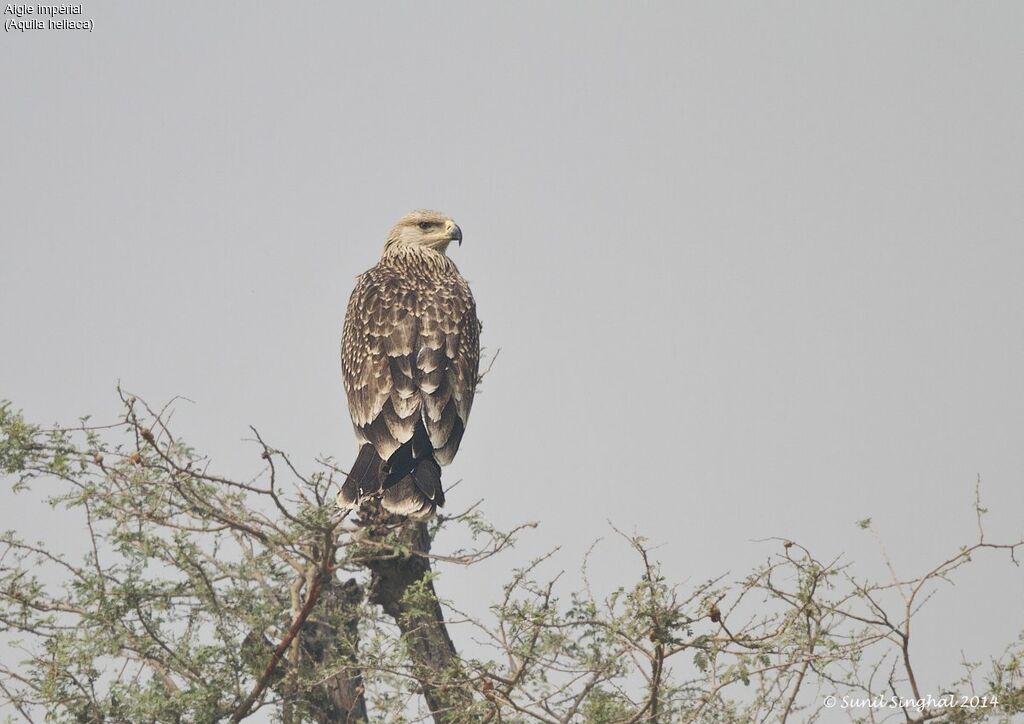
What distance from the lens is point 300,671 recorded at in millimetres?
6641

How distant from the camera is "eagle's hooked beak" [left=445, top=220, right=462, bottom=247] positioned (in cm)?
1022

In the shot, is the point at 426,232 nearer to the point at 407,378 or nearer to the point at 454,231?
the point at 454,231

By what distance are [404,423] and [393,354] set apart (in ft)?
2.05

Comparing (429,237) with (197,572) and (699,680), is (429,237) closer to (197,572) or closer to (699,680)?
(197,572)

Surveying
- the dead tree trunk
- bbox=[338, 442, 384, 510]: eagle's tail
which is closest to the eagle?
bbox=[338, 442, 384, 510]: eagle's tail

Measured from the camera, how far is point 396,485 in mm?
7711

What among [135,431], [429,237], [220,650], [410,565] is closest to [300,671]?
[220,650]

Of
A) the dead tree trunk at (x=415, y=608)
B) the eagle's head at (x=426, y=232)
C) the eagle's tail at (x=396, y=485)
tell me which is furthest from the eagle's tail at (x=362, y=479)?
the eagle's head at (x=426, y=232)

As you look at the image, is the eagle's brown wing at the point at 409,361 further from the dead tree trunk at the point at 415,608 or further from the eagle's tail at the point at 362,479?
the dead tree trunk at the point at 415,608

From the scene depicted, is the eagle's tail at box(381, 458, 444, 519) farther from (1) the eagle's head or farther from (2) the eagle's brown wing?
(1) the eagle's head

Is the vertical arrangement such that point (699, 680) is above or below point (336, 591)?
below

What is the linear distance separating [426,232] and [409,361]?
2090mm

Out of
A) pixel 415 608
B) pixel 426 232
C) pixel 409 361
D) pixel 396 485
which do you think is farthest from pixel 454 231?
pixel 415 608

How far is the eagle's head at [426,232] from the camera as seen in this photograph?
1023cm
